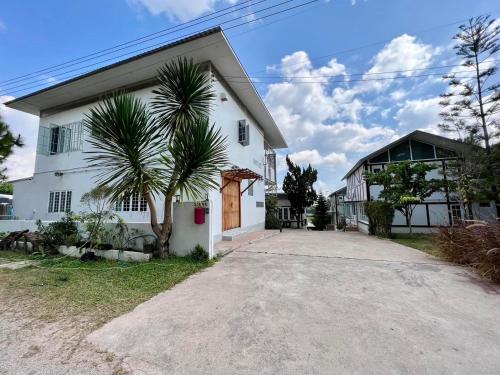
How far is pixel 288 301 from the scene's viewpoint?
3.68m

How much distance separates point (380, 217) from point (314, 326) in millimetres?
11365

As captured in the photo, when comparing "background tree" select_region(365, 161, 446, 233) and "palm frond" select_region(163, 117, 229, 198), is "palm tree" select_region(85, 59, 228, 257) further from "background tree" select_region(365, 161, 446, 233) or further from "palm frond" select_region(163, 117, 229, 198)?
"background tree" select_region(365, 161, 446, 233)

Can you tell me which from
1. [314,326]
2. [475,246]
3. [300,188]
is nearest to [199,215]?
[314,326]

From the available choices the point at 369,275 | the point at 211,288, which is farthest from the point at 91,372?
the point at 369,275

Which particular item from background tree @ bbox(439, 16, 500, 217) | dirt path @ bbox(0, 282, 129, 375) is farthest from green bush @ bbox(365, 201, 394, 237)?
dirt path @ bbox(0, 282, 129, 375)

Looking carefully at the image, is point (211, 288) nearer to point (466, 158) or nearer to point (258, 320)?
point (258, 320)

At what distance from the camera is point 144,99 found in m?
9.81

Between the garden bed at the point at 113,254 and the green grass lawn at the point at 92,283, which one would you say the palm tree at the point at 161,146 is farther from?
the green grass lawn at the point at 92,283

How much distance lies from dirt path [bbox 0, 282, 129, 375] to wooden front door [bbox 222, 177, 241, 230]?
701 centimetres

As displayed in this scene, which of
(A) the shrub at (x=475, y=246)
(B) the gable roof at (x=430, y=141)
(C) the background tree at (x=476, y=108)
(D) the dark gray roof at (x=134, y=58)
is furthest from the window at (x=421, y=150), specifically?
(D) the dark gray roof at (x=134, y=58)

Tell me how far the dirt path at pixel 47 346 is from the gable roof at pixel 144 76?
323 inches

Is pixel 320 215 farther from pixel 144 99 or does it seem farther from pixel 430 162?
pixel 144 99

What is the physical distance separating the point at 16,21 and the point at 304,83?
1158cm

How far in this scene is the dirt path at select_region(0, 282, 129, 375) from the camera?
2174mm
